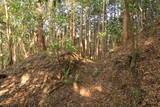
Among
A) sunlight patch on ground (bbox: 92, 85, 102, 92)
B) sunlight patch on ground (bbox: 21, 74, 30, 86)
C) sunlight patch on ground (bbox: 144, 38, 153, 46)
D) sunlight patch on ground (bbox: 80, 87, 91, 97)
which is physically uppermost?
sunlight patch on ground (bbox: 144, 38, 153, 46)

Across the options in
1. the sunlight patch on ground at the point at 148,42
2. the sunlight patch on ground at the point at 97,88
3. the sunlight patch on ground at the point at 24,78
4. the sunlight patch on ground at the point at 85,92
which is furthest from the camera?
the sunlight patch on ground at the point at 24,78

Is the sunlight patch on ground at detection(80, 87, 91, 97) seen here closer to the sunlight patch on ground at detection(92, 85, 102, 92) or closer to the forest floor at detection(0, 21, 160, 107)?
the forest floor at detection(0, 21, 160, 107)

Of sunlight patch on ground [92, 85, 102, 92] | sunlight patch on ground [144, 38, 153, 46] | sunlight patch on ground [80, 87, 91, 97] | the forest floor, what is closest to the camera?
the forest floor

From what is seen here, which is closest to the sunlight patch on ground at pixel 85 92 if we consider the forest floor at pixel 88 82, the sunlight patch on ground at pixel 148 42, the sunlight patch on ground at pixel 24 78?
the forest floor at pixel 88 82

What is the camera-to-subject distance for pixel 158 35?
8547mm

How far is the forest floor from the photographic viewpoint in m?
6.50

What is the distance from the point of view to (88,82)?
27.9ft

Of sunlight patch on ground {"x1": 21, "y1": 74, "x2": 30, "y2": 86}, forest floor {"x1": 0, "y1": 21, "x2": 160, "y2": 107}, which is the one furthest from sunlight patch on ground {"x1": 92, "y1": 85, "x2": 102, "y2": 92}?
sunlight patch on ground {"x1": 21, "y1": 74, "x2": 30, "y2": 86}

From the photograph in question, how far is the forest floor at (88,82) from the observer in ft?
21.3

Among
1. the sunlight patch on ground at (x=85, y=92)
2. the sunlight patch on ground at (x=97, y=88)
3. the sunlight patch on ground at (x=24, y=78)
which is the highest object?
the sunlight patch on ground at (x=24, y=78)

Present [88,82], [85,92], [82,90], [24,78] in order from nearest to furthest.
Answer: [85,92]
[82,90]
[88,82]
[24,78]

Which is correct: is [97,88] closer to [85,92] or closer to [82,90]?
[85,92]

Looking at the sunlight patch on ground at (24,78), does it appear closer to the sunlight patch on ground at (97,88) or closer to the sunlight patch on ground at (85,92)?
the sunlight patch on ground at (85,92)

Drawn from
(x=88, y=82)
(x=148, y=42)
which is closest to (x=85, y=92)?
(x=88, y=82)
